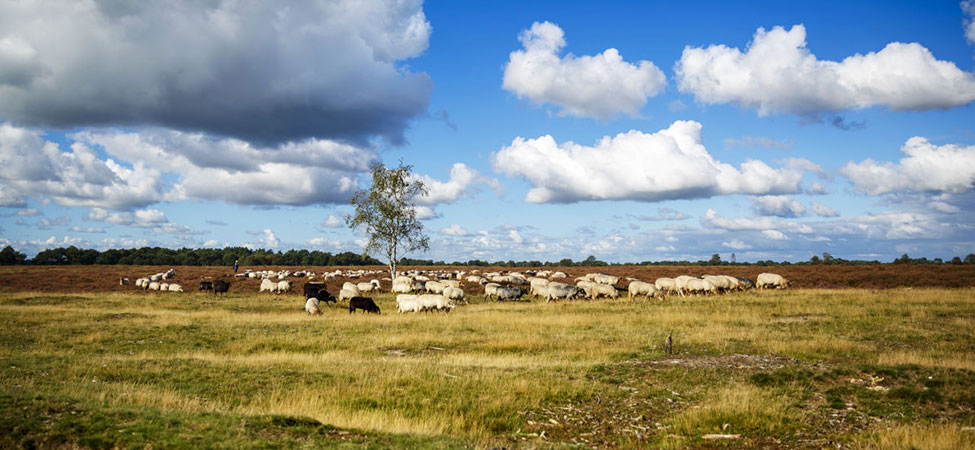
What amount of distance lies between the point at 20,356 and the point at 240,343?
665 cm

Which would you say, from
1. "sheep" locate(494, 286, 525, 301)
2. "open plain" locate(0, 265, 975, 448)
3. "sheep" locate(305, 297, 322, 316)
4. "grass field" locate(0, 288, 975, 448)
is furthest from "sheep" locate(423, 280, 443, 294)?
"grass field" locate(0, 288, 975, 448)

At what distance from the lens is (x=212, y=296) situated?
4381 centimetres

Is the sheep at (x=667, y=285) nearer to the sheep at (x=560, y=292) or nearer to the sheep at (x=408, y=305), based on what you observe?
the sheep at (x=560, y=292)

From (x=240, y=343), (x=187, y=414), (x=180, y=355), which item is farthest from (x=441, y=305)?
(x=187, y=414)

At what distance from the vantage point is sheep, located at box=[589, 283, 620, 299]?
42.3 meters

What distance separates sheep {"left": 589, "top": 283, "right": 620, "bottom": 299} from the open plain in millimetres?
15133

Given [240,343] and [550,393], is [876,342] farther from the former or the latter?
[240,343]

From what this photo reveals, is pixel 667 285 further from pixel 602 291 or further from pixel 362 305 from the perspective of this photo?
pixel 362 305

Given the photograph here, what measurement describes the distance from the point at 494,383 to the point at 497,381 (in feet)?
0.65

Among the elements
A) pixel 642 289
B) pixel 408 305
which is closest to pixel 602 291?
pixel 642 289

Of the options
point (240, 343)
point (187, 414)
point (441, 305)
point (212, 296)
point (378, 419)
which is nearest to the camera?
point (187, 414)

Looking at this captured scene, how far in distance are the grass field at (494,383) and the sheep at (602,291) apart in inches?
649

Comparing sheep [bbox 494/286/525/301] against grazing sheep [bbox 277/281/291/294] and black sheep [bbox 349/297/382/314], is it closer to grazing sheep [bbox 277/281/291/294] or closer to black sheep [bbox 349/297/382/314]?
black sheep [bbox 349/297/382/314]

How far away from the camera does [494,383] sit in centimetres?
1361
